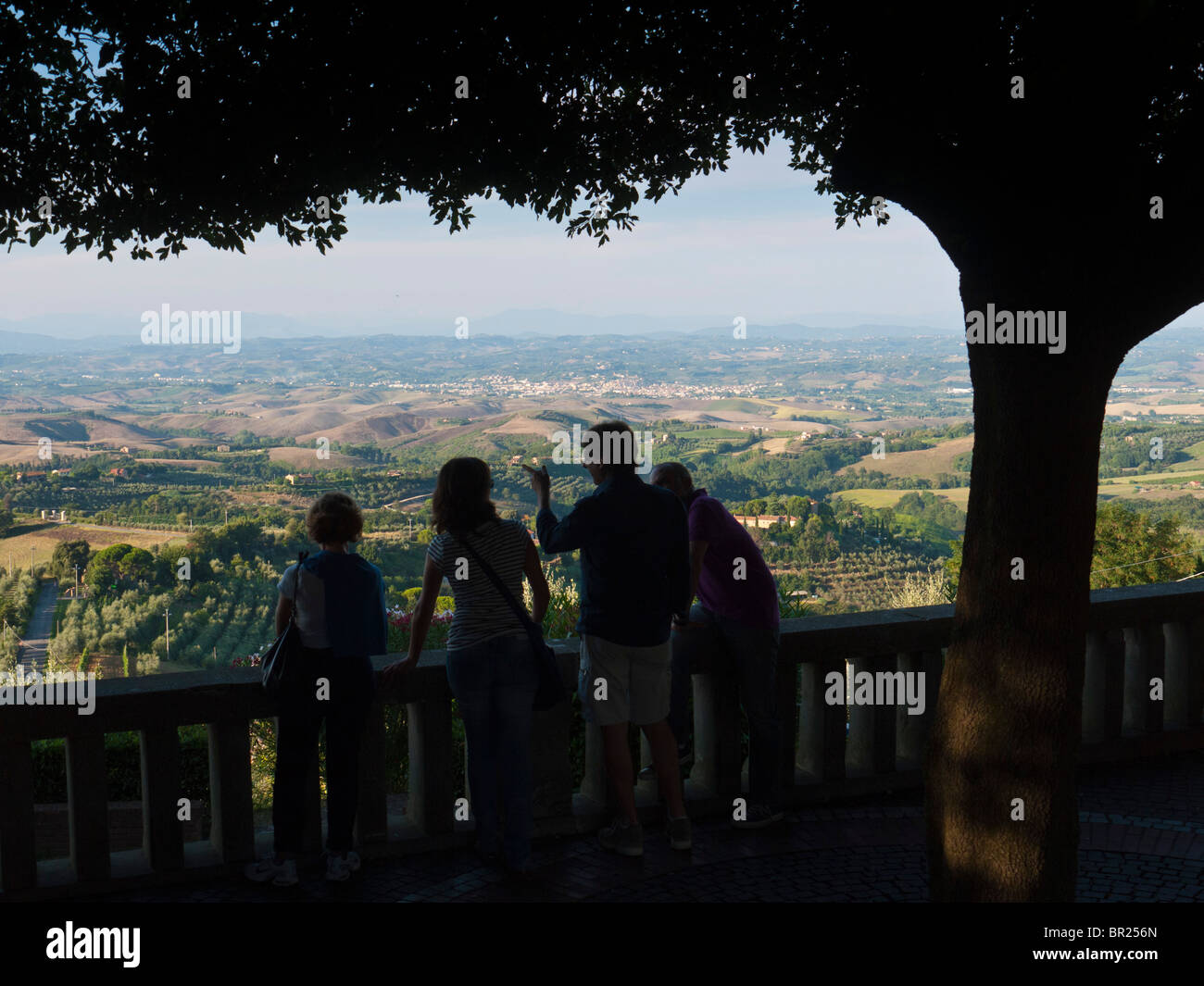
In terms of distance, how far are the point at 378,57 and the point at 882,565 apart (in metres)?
41.8

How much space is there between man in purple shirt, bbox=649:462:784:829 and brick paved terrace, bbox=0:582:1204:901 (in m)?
0.13

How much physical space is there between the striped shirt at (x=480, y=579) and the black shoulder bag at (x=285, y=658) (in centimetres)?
58

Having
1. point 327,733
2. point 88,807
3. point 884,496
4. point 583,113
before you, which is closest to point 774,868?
point 327,733

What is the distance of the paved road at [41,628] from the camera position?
3431cm

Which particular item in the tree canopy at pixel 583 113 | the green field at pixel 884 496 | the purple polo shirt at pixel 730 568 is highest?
the tree canopy at pixel 583 113

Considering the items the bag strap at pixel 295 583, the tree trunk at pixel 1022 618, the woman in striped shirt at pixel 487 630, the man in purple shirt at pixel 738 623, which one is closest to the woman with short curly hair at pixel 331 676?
the bag strap at pixel 295 583

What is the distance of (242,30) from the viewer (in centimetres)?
441

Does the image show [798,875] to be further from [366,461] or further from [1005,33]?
[366,461]

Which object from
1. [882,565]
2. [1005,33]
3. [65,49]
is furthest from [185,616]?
[1005,33]

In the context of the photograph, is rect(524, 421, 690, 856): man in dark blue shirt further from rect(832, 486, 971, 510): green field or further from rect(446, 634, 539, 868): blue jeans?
rect(832, 486, 971, 510): green field

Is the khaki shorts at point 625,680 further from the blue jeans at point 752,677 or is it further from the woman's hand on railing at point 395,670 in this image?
the woman's hand on railing at point 395,670

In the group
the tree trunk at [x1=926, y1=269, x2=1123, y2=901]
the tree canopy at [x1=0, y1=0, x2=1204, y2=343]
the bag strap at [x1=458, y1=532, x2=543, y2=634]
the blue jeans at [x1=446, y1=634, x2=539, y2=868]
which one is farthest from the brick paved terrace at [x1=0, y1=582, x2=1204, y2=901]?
the tree canopy at [x1=0, y1=0, x2=1204, y2=343]

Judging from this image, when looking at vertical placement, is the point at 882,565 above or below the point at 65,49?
below
